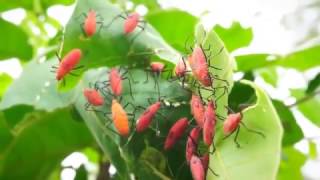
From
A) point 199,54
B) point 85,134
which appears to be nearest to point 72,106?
point 85,134

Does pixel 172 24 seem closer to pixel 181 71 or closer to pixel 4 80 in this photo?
pixel 181 71

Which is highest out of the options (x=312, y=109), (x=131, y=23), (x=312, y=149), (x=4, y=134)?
(x=131, y=23)

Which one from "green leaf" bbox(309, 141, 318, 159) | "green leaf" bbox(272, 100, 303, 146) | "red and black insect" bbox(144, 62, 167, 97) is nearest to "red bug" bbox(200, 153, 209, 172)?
"red and black insect" bbox(144, 62, 167, 97)

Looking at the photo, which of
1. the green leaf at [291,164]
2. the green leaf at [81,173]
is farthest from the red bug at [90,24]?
the green leaf at [291,164]

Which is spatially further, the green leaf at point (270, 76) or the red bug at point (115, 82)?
the green leaf at point (270, 76)

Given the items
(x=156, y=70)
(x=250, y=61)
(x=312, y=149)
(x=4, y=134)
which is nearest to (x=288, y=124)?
(x=250, y=61)

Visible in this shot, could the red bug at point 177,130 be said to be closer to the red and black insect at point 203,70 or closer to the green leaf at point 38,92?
the red and black insect at point 203,70

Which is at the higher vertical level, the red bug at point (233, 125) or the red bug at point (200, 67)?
the red bug at point (200, 67)

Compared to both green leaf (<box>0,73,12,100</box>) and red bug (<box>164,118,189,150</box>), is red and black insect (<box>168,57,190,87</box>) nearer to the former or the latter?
red bug (<box>164,118,189,150</box>)
